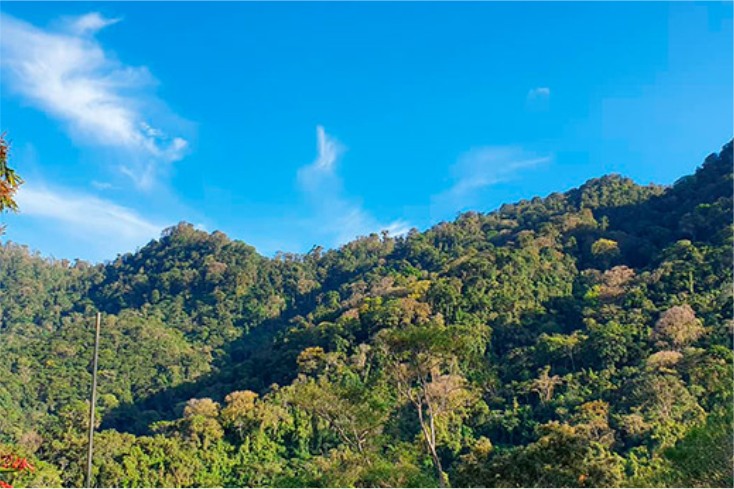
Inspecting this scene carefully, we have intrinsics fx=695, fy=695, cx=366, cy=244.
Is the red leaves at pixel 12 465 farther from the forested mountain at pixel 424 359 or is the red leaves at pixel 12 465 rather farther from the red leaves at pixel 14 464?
the forested mountain at pixel 424 359

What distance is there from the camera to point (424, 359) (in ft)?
43.5

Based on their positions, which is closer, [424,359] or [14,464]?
[14,464]

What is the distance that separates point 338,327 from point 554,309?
10.7 meters

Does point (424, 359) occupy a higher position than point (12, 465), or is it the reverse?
point (424, 359)

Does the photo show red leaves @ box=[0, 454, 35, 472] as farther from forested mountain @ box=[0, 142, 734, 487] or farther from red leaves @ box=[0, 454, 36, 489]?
forested mountain @ box=[0, 142, 734, 487]

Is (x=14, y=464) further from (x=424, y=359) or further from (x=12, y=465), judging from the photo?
(x=424, y=359)

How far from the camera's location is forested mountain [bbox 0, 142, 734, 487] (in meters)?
14.1

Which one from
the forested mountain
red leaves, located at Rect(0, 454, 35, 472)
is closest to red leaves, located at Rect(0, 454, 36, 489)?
red leaves, located at Rect(0, 454, 35, 472)

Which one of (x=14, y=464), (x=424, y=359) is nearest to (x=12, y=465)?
(x=14, y=464)

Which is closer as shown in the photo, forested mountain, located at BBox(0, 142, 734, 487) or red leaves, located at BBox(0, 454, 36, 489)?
red leaves, located at BBox(0, 454, 36, 489)

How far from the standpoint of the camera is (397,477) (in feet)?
43.2

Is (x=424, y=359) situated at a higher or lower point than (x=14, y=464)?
higher

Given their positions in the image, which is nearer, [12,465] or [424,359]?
[12,465]

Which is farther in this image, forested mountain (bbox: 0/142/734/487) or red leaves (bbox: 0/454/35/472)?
forested mountain (bbox: 0/142/734/487)
